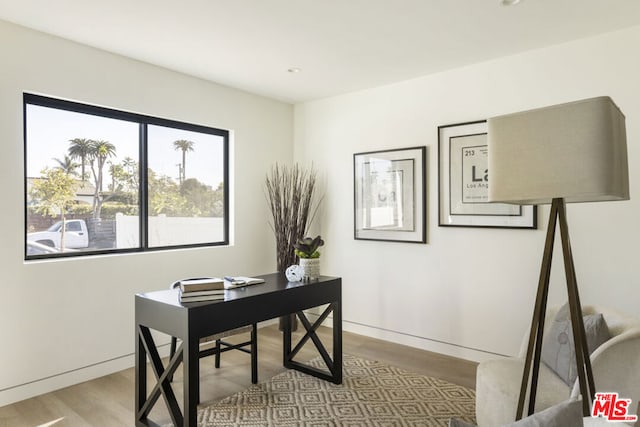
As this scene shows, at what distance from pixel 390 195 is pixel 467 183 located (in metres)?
0.80

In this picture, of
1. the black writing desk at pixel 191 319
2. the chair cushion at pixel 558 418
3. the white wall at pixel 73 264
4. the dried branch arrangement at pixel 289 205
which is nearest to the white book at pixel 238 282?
the black writing desk at pixel 191 319

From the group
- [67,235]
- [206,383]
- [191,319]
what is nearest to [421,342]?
[206,383]

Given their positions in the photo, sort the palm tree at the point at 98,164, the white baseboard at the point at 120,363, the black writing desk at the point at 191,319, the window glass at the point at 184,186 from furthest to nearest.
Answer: the window glass at the point at 184,186 < the palm tree at the point at 98,164 < the white baseboard at the point at 120,363 < the black writing desk at the point at 191,319

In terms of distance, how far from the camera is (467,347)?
3697 millimetres

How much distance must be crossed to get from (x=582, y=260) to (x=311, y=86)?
290 centimetres

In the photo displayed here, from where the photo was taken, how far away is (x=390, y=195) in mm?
4191

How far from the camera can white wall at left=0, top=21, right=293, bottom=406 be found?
285 centimetres

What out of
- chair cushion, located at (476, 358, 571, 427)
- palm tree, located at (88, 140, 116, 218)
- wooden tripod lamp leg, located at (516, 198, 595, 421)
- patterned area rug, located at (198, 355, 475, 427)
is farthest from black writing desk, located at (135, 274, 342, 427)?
wooden tripod lamp leg, located at (516, 198, 595, 421)

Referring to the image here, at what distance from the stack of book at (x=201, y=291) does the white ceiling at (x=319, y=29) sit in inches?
67.4

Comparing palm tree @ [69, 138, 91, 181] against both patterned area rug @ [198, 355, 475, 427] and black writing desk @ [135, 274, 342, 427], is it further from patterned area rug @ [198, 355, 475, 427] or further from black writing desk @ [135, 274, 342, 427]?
patterned area rug @ [198, 355, 475, 427]

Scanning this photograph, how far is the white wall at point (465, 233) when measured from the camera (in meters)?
2.98

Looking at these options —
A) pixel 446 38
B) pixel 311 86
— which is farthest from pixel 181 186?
pixel 446 38

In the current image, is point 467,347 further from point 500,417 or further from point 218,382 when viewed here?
point 218,382

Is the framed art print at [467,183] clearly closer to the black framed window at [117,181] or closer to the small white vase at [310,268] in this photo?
the small white vase at [310,268]
